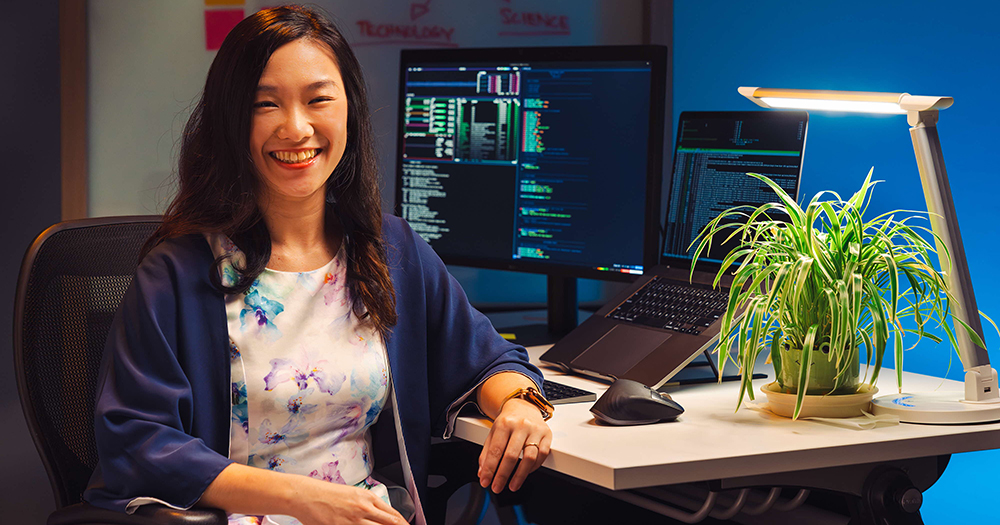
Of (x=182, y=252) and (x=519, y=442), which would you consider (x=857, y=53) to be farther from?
(x=182, y=252)

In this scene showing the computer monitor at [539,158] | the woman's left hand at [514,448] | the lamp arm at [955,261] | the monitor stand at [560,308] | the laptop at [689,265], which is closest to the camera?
the woman's left hand at [514,448]

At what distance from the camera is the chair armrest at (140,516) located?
864 mm

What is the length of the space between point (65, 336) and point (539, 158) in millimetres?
889

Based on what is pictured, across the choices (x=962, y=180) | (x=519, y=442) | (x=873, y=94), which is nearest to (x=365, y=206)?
(x=519, y=442)

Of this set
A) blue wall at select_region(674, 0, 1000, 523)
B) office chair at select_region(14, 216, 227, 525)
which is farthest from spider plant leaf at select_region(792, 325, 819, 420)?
office chair at select_region(14, 216, 227, 525)

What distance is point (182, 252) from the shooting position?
105cm

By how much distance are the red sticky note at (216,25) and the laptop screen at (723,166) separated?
950 millimetres

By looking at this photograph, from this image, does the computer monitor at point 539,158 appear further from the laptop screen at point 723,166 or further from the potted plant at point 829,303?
the potted plant at point 829,303

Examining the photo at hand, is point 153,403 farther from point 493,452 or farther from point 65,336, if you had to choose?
point 493,452

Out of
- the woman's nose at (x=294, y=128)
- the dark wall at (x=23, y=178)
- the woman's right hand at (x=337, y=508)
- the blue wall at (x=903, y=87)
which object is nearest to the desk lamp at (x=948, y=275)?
the blue wall at (x=903, y=87)

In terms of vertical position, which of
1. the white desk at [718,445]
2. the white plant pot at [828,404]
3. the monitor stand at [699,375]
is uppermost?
the white plant pot at [828,404]

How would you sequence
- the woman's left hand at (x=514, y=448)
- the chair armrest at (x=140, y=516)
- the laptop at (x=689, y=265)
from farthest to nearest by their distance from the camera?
1. the laptop at (x=689, y=265)
2. the woman's left hand at (x=514, y=448)
3. the chair armrest at (x=140, y=516)

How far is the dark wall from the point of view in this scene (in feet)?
5.20

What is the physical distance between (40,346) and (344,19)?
3.37 ft
